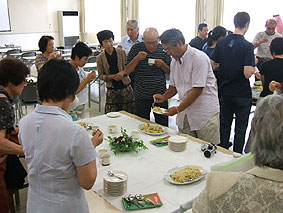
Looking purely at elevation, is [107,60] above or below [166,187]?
above

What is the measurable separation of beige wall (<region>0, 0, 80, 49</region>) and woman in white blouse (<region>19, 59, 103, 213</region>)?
984cm

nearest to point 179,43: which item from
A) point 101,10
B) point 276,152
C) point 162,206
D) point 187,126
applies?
point 187,126

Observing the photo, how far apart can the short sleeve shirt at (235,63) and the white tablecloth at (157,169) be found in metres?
1.15

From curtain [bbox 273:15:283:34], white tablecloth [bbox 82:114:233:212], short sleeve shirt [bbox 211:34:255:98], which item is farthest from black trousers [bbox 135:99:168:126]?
curtain [bbox 273:15:283:34]

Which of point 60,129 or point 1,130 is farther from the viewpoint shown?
point 1,130

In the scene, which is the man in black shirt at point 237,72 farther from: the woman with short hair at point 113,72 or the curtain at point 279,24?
the curtain at point 279,24

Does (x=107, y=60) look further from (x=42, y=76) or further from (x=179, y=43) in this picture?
(x=42, y=76)

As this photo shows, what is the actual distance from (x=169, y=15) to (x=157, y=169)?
24.6 feet

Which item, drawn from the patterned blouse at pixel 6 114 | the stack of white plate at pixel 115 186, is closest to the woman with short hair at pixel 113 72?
the patterned blouse at pixel 6 114

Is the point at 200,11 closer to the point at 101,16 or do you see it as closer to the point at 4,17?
the point at 101,16

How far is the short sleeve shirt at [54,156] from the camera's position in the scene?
3.87ft

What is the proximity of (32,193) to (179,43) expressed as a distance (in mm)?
1558

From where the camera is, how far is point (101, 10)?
443 inches

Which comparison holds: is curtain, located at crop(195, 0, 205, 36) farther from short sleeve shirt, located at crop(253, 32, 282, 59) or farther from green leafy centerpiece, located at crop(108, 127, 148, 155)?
green leafy centerpiece, located at crop(108, 127, 148, 155)
